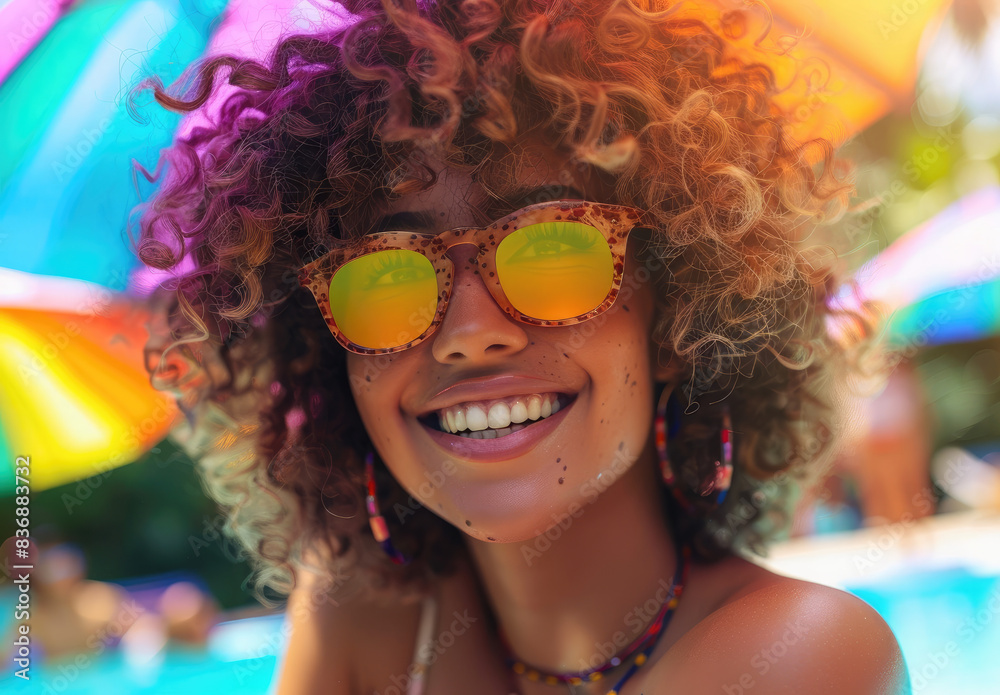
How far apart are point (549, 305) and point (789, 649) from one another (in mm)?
730

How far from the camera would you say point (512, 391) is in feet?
4.44

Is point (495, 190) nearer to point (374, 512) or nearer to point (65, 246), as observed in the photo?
point (374, 512)

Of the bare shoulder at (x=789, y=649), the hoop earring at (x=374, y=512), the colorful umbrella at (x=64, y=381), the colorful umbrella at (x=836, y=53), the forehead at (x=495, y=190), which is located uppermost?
the colorful umbrella at (x=836, y=53)

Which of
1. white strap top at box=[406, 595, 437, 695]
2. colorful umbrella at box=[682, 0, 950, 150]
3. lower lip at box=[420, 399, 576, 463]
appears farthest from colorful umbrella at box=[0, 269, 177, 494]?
colorful umbrella at box=[682, 0, 950, 150]

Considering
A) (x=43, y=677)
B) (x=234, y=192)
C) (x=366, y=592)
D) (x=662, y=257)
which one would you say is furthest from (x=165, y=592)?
(x=662, y=257)

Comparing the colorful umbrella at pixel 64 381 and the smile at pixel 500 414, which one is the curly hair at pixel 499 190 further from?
the colorful umbrella at pixel 64 381

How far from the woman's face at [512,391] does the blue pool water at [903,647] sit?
2.76 metres

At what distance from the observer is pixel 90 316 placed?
2951mm

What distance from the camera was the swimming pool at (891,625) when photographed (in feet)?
12.7

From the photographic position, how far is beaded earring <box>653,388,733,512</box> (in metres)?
1.59

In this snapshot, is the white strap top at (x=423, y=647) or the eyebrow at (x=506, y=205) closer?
the eyebrow at (x=506, y=205)

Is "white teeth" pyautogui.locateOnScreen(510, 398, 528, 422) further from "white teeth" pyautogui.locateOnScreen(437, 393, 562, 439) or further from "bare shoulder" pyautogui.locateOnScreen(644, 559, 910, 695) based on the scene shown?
"bare shoulder" pyautogui.locateOnScreen(644, 559, 910, 695)

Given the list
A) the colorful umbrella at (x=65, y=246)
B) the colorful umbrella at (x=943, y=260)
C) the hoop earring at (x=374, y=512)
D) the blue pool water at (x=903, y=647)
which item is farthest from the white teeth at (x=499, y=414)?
the colorful umbrella at (x=943, y=260)

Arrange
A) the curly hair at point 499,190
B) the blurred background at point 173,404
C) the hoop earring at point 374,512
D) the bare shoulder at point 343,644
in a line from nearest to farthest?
the curly hair at point 499,190 → the hoop earring at point 374,512 → the bare shoulder at point 343,644 → the blurred background at point 173,404
